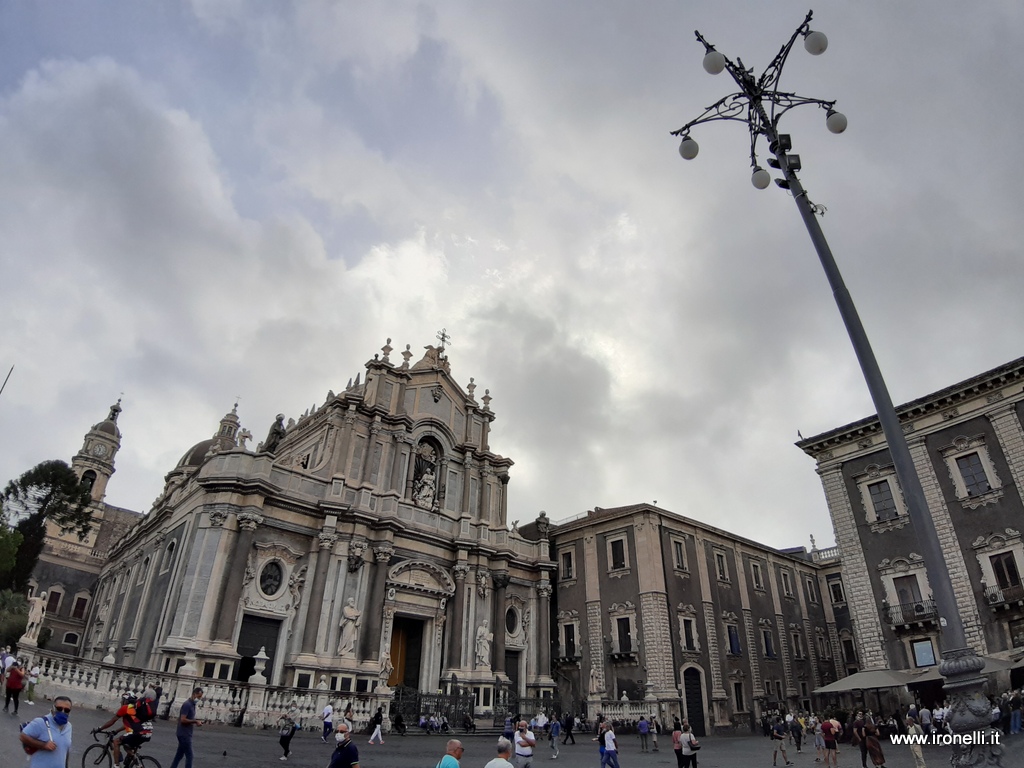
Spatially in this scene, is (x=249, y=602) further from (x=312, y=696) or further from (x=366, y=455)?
(x=366, y=455)

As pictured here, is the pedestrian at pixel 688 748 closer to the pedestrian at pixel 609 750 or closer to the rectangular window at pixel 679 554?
the pedestrian at pixel 609 750

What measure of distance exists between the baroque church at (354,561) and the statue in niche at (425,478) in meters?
0.10

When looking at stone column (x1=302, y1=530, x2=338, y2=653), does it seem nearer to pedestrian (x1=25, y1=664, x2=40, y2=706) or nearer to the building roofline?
pedestrian (x1=25, y1=664, x2=40, y2=706)

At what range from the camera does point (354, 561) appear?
2691 centimetres

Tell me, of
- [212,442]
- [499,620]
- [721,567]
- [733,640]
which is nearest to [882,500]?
[721,567]

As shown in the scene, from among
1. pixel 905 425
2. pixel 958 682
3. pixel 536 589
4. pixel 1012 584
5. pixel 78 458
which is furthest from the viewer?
pixel 78 458

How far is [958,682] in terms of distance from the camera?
20.1 feet

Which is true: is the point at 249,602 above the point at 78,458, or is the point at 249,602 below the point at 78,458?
below

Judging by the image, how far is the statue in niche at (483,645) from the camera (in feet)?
96.1

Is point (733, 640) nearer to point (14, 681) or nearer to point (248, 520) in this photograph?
point (248, 520)

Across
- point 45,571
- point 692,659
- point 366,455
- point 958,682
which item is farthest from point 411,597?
point 45,571

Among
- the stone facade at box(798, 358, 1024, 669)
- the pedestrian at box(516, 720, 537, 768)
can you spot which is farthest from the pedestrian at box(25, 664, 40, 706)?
the stone facade at box(798, 358, 1024, 669)

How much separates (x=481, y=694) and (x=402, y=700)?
16.7 ft

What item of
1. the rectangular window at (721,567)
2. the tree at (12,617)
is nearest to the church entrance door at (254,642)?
the tree at (12,617)
